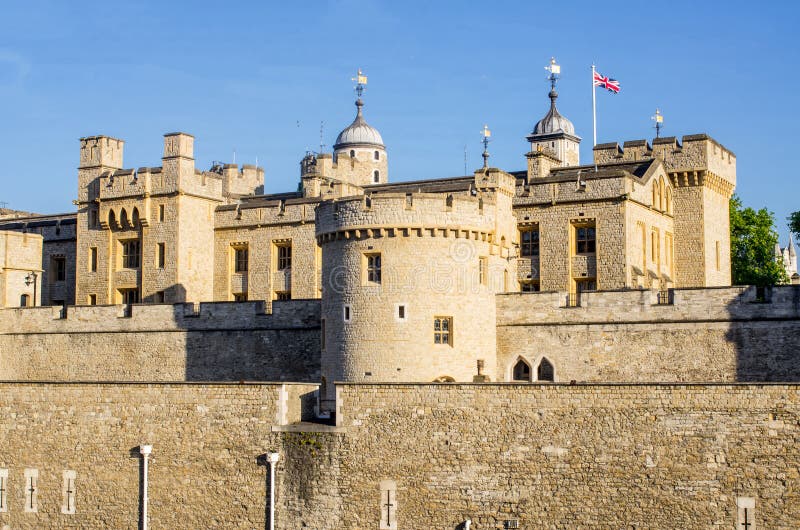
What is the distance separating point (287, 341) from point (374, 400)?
1191 centimetres

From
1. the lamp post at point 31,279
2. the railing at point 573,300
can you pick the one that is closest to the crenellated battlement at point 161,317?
the lamp post at point 31,279

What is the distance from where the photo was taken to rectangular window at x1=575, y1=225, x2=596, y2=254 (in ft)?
150

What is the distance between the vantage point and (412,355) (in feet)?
115

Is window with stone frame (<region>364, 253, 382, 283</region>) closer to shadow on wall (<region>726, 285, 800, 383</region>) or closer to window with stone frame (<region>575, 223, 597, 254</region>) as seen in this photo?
shadow on wall (<region>726, 285, 800, 383</region>)

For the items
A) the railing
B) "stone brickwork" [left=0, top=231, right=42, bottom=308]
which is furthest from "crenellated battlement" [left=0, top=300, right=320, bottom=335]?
the railing

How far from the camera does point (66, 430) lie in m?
34.6

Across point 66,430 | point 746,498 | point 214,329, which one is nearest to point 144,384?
point 66,430

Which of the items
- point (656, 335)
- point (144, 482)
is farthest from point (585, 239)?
point (144, 482)

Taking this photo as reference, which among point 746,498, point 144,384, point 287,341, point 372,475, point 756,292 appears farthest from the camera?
point 287,341

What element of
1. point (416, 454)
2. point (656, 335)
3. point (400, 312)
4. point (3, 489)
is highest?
point (400, 312)

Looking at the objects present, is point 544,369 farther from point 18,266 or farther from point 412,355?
point 18,266

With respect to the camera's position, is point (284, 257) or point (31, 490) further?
point (284, 257)

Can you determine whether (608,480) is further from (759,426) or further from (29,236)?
(29,236)

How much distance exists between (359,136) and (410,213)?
47.1 meters
